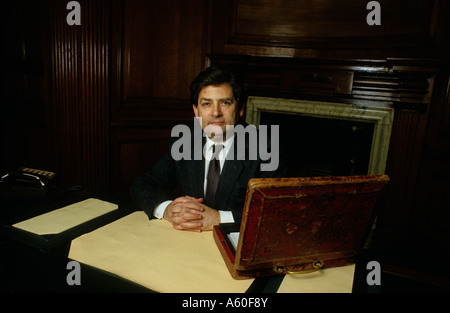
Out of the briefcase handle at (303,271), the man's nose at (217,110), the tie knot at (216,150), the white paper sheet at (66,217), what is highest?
the man's nose at (217,110)

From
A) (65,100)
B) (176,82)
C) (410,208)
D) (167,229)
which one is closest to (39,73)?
(65,100)

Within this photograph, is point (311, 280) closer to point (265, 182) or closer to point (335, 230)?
point (335, 230)

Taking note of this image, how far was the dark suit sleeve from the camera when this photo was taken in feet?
3.86

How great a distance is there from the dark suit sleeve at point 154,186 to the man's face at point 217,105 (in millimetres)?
301

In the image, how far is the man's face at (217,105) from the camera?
4.96 ft

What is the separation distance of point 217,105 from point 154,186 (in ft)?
1.77

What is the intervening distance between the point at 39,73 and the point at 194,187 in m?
2.08

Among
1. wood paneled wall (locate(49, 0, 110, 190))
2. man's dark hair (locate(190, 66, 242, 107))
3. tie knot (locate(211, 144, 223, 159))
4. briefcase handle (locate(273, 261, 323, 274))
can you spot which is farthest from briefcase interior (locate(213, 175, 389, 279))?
wood paneled wall (locate(49, 0, 110, 190))

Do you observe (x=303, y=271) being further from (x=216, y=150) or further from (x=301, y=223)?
(x=216, y=150)

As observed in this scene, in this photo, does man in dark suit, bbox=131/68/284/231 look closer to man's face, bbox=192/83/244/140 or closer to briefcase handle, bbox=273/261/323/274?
man's face, bbox=192/83/244/140

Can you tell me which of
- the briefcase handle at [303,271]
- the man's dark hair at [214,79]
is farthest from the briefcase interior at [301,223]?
the man's dark hair at [214,79]

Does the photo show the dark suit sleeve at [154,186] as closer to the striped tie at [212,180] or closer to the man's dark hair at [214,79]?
the striped tie at [212,180]


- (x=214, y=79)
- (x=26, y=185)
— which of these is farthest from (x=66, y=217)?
(x=214, y=79)

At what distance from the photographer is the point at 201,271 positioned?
2.52ft
